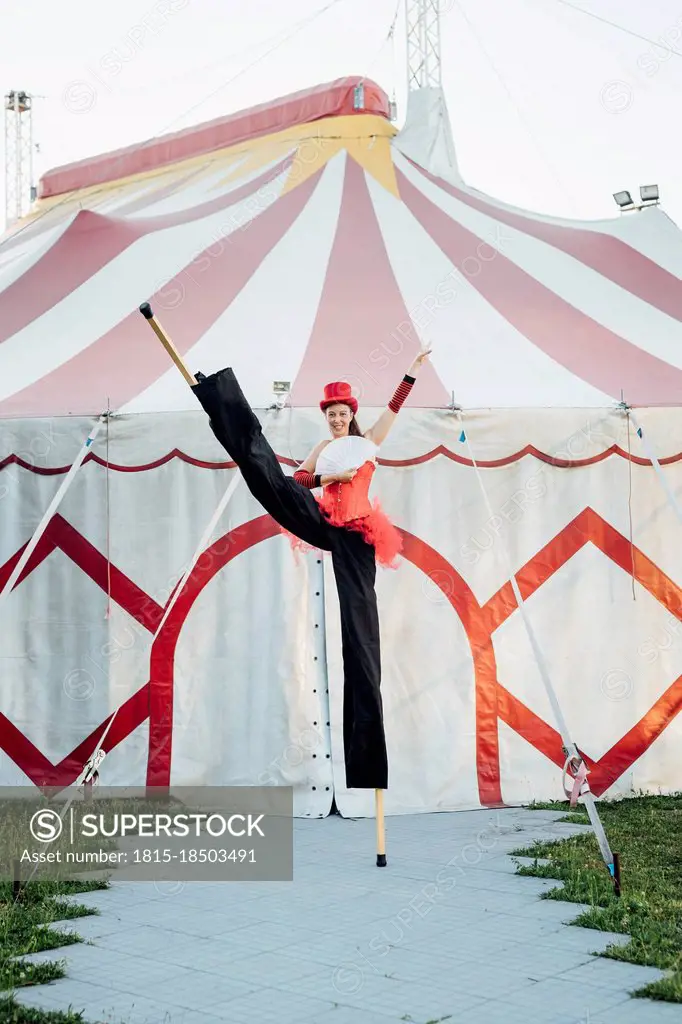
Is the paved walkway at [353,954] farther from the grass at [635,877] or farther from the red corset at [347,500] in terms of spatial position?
the red corset at [347,500]

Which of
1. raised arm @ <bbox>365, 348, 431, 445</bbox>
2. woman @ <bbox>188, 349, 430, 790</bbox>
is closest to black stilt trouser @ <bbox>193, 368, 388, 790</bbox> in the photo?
woman @ <bbox>188, 349, 430, 790</bbox>

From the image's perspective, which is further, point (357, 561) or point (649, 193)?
point (649, 193)

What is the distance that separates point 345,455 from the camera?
3.68m

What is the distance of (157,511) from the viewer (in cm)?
507

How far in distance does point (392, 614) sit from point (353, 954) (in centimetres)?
211

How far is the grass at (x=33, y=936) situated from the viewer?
8.20 feet

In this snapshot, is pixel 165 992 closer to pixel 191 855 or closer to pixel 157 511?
pixel 191 855

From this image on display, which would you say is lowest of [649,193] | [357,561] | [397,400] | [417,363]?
[357,561]

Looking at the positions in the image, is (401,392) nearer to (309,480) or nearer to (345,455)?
(345,455)

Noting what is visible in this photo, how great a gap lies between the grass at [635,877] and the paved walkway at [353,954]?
0.06 metres

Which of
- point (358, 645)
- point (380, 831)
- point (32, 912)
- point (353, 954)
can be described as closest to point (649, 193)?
point (358, 645)

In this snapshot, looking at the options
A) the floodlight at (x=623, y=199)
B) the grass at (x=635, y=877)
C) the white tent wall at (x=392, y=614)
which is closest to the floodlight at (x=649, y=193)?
the floodlight at (x=623, y=199)

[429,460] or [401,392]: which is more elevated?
[429,460]

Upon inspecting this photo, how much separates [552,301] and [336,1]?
2.44 meters
